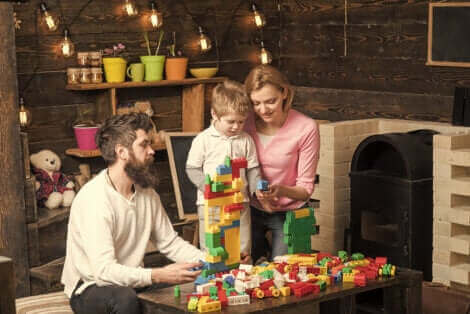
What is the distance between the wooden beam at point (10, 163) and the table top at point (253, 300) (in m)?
1.91

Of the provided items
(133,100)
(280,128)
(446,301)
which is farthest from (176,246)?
(133,100)

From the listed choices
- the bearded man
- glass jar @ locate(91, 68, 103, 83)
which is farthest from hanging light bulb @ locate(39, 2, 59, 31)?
the bearded man

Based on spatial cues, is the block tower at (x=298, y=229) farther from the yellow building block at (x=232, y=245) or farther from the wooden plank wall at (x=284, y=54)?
the wooden plank wall at (x=284, y=54)

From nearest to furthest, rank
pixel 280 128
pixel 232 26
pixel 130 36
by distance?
1. pixel 280 128
2. pixel 130 36
3. pixel 232 26

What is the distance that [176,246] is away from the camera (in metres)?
3.57

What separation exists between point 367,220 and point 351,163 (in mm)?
341

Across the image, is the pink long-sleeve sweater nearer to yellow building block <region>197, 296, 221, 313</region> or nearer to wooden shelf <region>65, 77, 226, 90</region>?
yellow building block <region>197, 296, 221, 313</region>

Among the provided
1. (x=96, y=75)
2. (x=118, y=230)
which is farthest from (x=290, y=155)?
(x=96, y=75)

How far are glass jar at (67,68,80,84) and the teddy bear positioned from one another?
47 cm

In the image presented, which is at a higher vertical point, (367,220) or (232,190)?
(232,190)

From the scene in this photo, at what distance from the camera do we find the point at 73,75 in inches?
225

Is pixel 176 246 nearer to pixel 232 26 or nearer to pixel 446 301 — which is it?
pixel 446 301

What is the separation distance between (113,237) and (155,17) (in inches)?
115

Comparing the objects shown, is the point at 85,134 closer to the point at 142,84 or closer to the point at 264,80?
the point at 142,84
